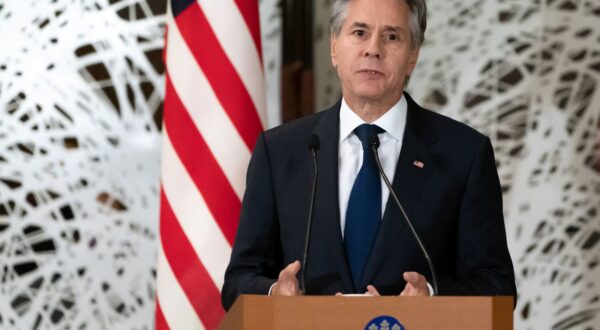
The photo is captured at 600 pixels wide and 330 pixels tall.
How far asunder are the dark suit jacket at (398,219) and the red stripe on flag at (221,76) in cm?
75

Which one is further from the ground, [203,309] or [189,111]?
[189,111]

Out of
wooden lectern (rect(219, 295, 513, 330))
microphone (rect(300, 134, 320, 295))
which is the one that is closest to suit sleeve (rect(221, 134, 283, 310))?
microphone (rect(300, 134, 320, 295))

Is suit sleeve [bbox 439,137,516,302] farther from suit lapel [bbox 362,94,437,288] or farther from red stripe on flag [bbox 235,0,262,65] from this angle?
red stripe on flag [bbox 235,0,262,65]

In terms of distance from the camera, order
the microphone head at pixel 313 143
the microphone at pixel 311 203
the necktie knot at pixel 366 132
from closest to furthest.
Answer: the microphone at pixel 311 203 < the microphone head at pixel 313 143 < the necktie knot at pixel 366 132

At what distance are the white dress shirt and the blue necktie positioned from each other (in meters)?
→ 0.06

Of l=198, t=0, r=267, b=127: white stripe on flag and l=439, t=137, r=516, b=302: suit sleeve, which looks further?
l=198, t=0, r=267, b=127: white stripe on flag

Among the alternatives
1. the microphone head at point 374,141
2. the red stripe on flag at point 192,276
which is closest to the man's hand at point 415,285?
the microphone head at point 374,141

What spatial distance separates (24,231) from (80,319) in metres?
0.39

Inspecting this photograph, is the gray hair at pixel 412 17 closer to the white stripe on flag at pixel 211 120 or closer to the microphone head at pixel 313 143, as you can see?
the microphone head at pixel 313 143

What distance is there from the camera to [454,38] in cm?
438

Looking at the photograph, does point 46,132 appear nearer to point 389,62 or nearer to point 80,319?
point 80,319

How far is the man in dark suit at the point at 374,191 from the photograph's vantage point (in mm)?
2619

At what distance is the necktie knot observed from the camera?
106 inches

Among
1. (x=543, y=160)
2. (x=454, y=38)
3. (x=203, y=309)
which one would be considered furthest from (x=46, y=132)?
(x=543, y=160)
